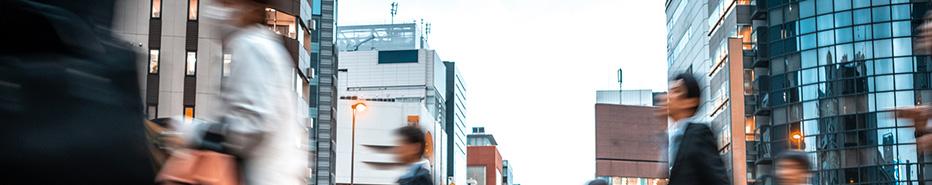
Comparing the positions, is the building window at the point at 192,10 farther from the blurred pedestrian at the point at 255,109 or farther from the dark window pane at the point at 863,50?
the blurred pedestrian at the point at 255,109

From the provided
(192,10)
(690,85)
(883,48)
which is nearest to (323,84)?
(883,48)

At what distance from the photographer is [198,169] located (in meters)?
4.46

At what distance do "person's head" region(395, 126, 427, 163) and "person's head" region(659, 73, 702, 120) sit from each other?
9.89ft

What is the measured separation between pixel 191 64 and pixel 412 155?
1467 inches

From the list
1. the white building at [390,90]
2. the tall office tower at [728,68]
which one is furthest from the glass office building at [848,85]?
the white building at [390,90]

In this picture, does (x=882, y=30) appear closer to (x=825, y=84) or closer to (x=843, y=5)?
(x=843, y=5)

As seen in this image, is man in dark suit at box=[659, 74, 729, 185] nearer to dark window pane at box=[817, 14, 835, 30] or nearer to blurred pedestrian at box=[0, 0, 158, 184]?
blurred pedestrian at box=[0, 0, 158, 184]

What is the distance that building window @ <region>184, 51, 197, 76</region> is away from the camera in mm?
47875

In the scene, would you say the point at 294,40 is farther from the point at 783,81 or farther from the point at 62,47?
the point at 62,47

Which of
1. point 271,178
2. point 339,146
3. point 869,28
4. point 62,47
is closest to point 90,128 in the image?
point 62,47

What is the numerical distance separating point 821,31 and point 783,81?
3.59 m

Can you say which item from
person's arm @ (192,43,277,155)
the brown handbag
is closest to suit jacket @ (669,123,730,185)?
person's arm @ (192,43,277,155)

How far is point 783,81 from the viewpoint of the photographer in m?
79.8

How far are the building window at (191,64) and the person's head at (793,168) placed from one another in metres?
36.0
